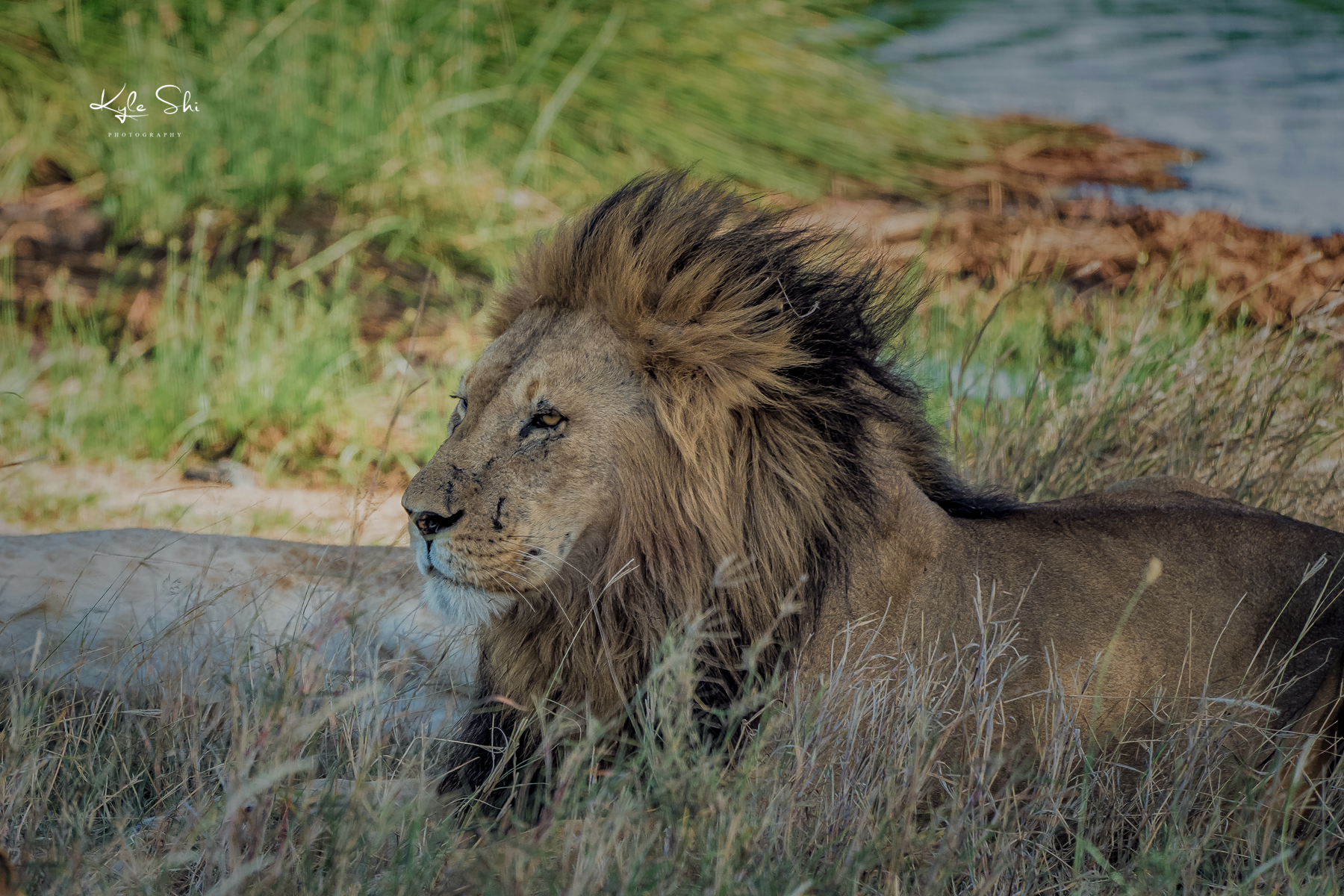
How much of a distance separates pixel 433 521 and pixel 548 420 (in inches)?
11.9

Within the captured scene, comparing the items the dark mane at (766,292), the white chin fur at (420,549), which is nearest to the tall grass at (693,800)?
the white chin fur at (420,549)

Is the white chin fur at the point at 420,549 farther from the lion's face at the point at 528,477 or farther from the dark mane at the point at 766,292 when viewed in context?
the dark mane at the point at 766,292

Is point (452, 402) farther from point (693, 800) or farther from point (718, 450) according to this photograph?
point (693, 800)

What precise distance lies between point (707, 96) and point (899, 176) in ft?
5.24

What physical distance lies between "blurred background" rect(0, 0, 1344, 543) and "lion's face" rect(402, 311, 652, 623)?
1.49 ft

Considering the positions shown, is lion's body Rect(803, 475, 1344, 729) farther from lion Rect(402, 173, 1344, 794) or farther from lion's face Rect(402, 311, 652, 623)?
lion's face Rect(402, 311, 652, 623)

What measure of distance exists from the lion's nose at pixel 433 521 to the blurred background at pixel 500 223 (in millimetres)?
465

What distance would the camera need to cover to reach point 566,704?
2559 mm

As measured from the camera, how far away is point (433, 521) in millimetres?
2336

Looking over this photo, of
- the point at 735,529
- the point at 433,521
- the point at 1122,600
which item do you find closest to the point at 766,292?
the point at 735,529

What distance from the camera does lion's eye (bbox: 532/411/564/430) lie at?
96.1 inches

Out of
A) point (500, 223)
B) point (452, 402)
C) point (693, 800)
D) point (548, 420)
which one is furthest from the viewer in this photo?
point (500, 223)

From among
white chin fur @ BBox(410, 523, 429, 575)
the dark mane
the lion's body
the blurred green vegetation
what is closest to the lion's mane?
the dark mane

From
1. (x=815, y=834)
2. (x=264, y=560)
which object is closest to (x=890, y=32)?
(x=264, y=560)
